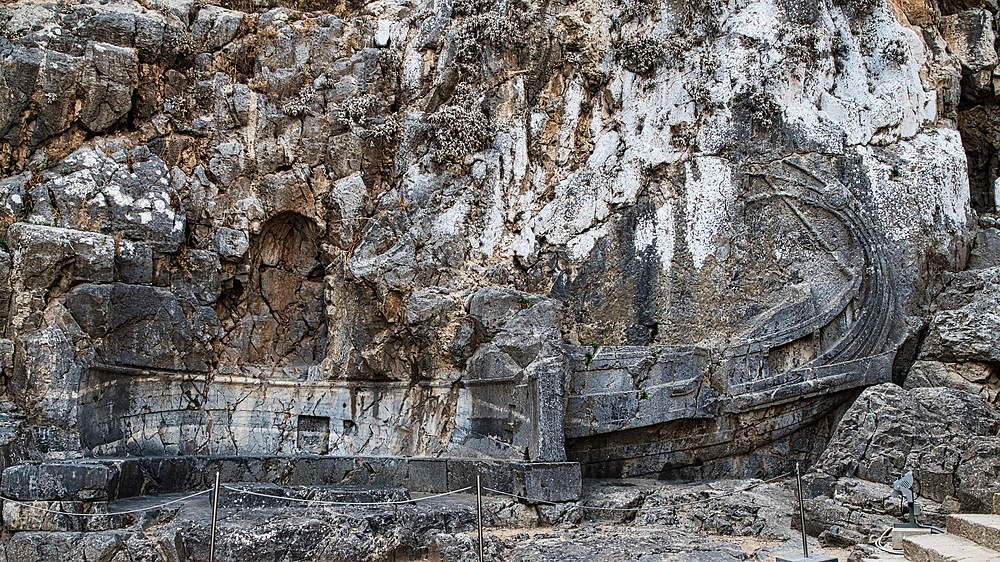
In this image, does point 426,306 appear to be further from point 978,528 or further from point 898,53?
point 898,53

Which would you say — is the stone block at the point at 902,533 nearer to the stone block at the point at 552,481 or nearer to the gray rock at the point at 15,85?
the stone block at the point at 552,481

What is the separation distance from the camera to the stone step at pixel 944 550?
7.35 m

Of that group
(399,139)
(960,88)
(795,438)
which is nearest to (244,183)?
(399,139)

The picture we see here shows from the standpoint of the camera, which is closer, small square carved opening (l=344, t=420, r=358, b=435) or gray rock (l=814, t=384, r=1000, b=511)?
gray rock (l=814, t=384, r=1000, b=511)

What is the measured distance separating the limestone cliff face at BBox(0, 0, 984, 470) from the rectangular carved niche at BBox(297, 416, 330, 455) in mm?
44

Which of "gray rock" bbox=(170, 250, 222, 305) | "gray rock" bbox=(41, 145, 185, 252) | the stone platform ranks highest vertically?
"gray rock" bbox=(41, 145, 185, 252)

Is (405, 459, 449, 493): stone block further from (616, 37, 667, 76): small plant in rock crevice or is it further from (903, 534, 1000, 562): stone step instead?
(616, 37, 667, 76): small plant in rock crevice

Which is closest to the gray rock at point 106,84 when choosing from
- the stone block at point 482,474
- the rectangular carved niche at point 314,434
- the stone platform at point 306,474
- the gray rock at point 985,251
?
the stone platform at point 306,474

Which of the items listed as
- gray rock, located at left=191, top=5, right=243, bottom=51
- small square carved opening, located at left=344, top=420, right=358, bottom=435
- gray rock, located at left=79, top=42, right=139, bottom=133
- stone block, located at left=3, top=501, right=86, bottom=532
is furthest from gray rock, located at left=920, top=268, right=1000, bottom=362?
gray rock, located at left=79, top=42, right=139, bottom=133

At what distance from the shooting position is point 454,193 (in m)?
12.9

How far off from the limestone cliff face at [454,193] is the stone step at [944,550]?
4.12m

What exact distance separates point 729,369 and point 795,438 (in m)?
1.52

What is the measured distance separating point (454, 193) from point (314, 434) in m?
4.03

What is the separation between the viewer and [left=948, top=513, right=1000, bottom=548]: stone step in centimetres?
762
